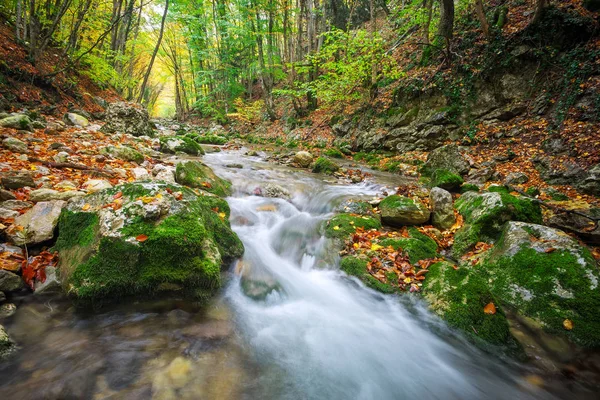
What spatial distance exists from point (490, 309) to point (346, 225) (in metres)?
2.34

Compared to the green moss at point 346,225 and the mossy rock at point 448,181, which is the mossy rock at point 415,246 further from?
the mossy rock at point 448,181

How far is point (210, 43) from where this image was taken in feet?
77.9

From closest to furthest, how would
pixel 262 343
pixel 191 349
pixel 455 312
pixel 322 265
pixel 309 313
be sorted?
pixel 191 349 → pixel 262 343 → pixel 455 312 → pixel 309 313 → pixel 322 265

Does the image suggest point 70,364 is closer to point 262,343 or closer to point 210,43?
point 262,343

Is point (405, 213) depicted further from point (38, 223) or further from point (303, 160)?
point (303, 160)

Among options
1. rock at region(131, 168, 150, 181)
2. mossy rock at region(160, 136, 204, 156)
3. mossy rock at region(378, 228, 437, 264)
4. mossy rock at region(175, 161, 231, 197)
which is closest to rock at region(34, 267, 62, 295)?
rock at region(131, 168, 150, 181)

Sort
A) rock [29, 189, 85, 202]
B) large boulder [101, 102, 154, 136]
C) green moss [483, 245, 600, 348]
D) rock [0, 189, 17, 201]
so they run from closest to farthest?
green moss [483, 245, 600, 348] < rock [0, 189, 17, 201] < rock [29, 189, 85, 202] < large boulder [101, 102, 154, 136]

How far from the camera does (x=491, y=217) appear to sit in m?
4.18

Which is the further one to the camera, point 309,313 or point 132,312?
point 309,313

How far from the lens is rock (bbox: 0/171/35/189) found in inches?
136

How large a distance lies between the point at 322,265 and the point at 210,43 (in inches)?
1018

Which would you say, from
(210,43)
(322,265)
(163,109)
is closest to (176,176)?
(322,265)

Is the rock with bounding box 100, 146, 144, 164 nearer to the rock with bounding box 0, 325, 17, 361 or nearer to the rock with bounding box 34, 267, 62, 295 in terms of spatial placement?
the rock with bounding box 34, 267, 62, 295

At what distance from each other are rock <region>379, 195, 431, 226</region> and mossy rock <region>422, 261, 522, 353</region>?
59.7 inches
